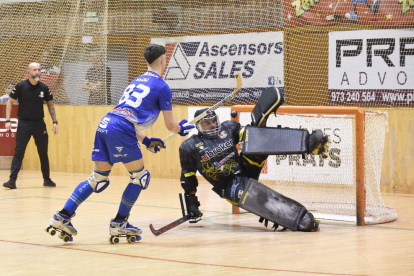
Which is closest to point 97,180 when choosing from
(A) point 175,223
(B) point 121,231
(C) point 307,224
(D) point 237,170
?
(B) point 121,231

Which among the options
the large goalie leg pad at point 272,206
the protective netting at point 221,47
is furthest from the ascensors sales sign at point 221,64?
the large goalie leg pad at point 272,206

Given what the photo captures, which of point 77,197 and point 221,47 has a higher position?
point 221,47

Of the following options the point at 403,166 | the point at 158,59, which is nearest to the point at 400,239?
the point at 158,59

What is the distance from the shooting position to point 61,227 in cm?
534

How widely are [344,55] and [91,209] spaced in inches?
191

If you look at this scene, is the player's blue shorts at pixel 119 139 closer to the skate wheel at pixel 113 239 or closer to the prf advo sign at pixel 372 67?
the skate wheel at pixel 113 239

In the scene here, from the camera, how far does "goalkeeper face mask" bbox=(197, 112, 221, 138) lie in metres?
6.33

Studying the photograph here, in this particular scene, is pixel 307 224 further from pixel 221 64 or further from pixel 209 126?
pixel 221 64

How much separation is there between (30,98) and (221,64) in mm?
3346

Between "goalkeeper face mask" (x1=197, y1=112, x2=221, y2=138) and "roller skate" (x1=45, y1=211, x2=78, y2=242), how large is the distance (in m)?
1.70

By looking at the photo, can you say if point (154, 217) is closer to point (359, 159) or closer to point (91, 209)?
point (91, 209)

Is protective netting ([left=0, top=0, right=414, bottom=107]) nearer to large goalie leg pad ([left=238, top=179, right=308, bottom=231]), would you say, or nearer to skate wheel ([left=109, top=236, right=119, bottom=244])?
large goalie leg pad ([left=238, top=179, right=308, bottom=231])

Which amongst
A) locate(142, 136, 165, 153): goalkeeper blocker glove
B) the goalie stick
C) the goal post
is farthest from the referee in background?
locate(142, 136, 165, 153): goalkeeper blocker glove

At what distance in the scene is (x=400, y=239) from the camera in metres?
5.63
